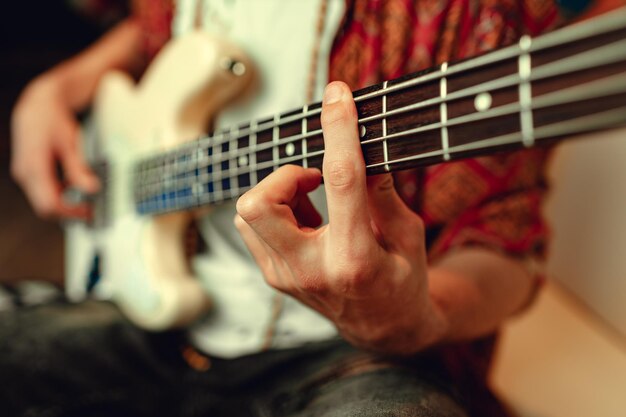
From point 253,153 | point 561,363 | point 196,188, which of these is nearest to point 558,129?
point 253,153

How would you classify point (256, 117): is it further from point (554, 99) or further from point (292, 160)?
point (554, 99)

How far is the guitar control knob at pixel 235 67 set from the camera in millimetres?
579

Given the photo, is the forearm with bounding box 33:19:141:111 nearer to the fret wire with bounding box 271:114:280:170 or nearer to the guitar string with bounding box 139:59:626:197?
the fret wire with bounding box 271:114:280:170

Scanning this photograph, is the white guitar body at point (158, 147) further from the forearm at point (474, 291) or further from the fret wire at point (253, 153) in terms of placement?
the forearm at point (474, 291)

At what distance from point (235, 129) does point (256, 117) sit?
0.42ft

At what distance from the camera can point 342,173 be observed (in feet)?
1.10

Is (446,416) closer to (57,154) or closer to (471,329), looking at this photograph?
(471,329)

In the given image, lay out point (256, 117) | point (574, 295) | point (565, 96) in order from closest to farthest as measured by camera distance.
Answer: point (565, 96) < point (256, 117) < point (574, 295)

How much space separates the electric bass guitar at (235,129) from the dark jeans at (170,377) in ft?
0.19

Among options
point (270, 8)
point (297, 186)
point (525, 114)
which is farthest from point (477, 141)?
point (270, 8)

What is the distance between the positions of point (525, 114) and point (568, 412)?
69 cm

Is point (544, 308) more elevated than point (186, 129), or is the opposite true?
point (186, 129)

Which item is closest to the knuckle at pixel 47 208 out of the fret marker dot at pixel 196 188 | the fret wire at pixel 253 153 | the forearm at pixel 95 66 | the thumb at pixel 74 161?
the thumb at pixel 74 161

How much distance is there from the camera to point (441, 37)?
1.77 feet
